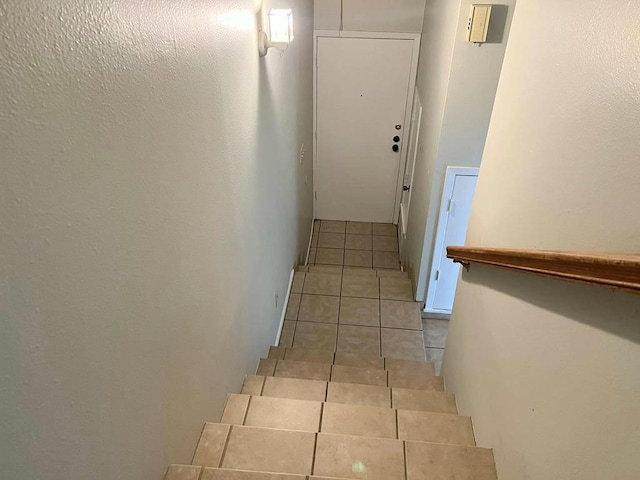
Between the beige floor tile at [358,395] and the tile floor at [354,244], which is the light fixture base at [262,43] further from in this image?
the tile floor at [354,244]

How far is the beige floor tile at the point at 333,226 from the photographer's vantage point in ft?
19.3

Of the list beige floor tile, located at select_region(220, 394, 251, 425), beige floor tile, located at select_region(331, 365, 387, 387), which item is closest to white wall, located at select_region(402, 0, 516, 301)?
beige floor tile, located at select_region(331, 365, 387, 387)

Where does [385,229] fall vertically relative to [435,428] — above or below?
below

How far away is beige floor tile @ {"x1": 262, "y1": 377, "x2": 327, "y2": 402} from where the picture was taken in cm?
244

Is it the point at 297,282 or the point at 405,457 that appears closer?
the point at 405,457

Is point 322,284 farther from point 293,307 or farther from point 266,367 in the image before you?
point 266,367

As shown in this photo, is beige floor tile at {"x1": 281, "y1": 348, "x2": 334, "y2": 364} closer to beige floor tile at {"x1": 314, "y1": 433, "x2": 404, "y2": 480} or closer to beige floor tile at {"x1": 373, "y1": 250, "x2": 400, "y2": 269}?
beige floor tile at {"x1": 314, "y1": 433, "x2": 404, "y2": 480}

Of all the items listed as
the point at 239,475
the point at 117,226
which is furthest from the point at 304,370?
the point at 117,226

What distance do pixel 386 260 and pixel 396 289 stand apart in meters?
1.15

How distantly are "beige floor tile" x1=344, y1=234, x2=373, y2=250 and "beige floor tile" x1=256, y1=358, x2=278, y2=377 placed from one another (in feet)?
8.94

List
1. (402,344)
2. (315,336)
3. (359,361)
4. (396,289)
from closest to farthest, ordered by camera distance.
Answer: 1. (359,361)
2. (402,344)
3. (315,336)
4. (396,289)

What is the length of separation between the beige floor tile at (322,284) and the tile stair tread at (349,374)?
1254mm

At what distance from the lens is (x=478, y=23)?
278cm

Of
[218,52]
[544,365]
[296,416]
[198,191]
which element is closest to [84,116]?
[198,191]
